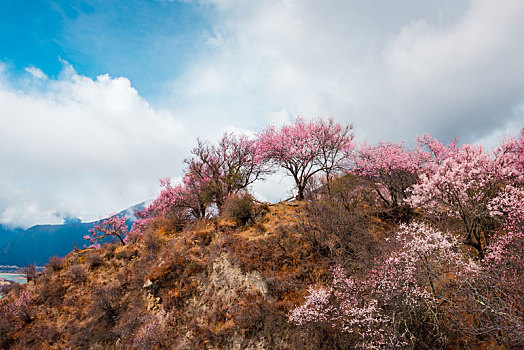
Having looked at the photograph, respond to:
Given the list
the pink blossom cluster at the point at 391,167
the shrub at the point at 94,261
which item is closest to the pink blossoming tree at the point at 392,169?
the pink blossom cluster at the point at 391,167

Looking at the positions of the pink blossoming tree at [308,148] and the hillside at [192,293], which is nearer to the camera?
the hillside at [192,293]

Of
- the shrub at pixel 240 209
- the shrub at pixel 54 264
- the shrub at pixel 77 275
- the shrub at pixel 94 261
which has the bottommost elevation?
the shrub at pixel 77 275

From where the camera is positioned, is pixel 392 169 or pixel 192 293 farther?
pixel 392 169

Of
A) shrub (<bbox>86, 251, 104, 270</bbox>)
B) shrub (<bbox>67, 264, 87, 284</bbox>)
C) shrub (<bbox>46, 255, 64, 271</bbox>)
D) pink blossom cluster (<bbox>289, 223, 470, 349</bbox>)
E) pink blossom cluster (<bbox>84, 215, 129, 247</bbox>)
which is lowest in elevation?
Answer: pink blossom cluster (<bbox>289, 223, 470, 349</bbox>)

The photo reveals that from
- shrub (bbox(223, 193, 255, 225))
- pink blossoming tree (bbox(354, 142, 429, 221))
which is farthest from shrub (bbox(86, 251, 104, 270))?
pink blossoming tree (bbox(354, 142, 429, 221))

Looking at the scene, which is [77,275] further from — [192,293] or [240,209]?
[240,209]

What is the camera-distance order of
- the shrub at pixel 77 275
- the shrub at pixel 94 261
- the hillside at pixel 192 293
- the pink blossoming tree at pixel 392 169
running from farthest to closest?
the shrub at pixel 94 261 → the shrub at pixel 77 275 → the pink blossoming tree at pixel 392 169 → the hillside at pixel 192 293

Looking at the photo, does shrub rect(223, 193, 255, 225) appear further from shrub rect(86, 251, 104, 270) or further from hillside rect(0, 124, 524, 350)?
shrub rect(86, 251, 104, 270)

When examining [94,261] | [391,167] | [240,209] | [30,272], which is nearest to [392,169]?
[391,167]

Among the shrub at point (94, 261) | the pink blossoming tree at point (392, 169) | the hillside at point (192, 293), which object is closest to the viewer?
the hillside at point (192, 293)

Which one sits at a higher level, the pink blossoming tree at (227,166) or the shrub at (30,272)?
the pink blossoming tree at (227,166)

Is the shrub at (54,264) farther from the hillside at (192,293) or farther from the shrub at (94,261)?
the shrub at (94,261)

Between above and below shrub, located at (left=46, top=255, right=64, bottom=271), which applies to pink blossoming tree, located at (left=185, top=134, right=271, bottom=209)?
above

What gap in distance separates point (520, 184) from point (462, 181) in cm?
302
